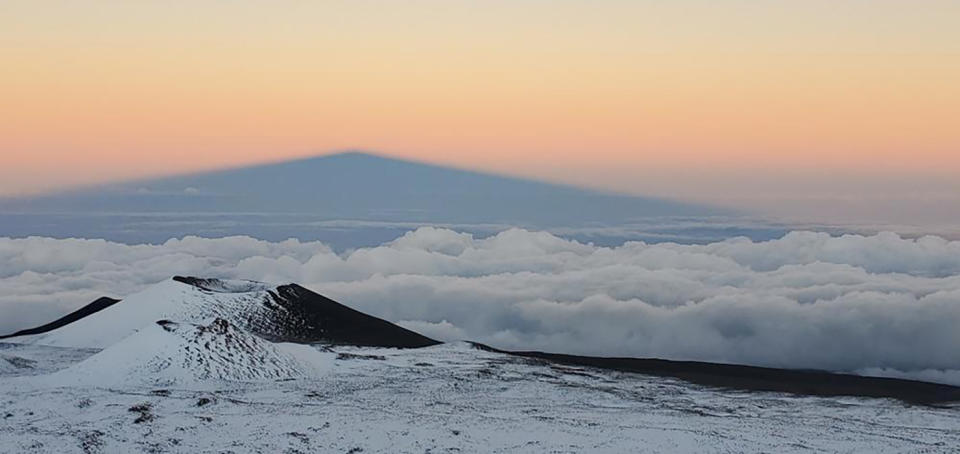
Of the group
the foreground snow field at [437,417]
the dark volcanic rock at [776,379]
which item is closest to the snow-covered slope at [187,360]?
the foreground snow field at [437,417]

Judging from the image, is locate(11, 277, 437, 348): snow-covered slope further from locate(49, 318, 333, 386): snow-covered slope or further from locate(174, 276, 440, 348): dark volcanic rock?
locate(49, 318, 333, 386): snow-covered slope

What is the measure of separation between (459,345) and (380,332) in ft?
60.0

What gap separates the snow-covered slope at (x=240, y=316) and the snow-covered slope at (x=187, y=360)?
3209cm

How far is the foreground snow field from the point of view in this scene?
63062 millimetres

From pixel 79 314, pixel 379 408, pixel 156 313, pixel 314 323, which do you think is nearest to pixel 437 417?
pixel 379 408

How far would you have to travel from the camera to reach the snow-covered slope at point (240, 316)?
13950 cm

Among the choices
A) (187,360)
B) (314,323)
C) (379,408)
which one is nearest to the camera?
(379,408)

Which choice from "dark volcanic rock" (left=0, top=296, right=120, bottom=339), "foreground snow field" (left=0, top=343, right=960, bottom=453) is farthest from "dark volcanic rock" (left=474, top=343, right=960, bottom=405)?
"dark volcanic rock" (left=0, top=296, right=120, bottom=339)

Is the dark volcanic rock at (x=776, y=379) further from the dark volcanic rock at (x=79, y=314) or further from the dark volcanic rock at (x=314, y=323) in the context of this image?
the dark volcanic rock at (x=79, y=314)

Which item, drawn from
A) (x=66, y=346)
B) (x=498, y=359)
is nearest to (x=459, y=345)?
(x=498, y=359)

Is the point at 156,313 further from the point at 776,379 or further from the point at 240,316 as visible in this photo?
the point at 776,379

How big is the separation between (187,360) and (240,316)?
162ft

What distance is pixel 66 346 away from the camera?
134 metres

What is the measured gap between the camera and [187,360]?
314 feet
